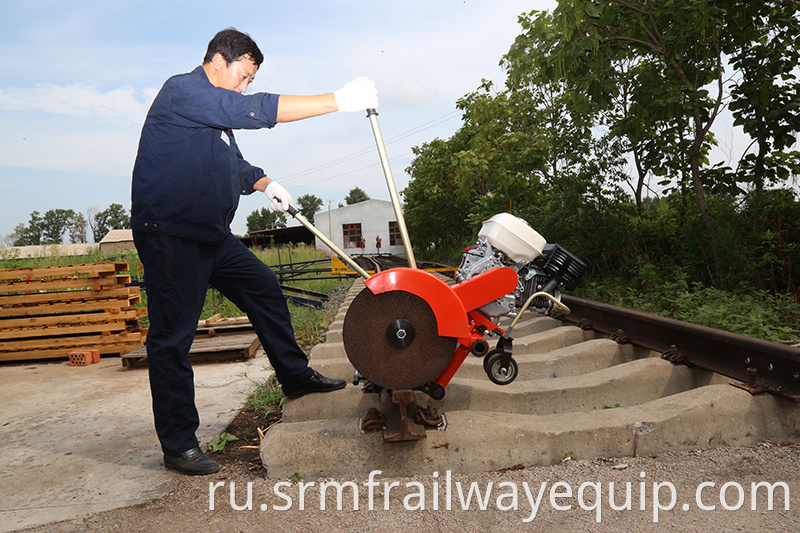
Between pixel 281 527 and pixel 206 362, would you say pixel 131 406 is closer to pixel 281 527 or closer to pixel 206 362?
pixel 206 362

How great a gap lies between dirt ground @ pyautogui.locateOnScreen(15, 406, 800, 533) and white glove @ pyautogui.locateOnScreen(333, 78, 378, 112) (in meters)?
1.78

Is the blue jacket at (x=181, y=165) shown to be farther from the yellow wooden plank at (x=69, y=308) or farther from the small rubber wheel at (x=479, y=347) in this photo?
the yellow wooden plank at (x=69, y=308)

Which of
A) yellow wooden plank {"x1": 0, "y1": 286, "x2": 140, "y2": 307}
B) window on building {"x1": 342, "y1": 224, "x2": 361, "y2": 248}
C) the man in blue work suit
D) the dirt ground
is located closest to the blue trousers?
the man in blue work suit

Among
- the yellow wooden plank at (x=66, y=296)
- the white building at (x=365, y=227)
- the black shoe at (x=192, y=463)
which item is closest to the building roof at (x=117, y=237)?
the white building at (x=365, y=227)

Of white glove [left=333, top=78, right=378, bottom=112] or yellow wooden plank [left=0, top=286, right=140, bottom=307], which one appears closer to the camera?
white glove [left=333, top=78, right=378, bottom=112]

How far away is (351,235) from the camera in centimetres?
4050

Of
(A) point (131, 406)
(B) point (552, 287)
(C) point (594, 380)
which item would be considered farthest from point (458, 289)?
(A) point (131, 406)

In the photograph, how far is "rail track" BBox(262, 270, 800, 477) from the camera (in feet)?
8.59

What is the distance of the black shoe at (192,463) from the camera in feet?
9.08

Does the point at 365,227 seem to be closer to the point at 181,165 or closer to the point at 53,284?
the point at 53,284

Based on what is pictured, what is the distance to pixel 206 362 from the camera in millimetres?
5949

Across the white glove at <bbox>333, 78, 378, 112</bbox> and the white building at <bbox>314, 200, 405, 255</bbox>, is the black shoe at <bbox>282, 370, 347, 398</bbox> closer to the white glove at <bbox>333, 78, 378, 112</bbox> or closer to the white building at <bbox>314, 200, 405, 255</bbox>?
the white glove at <bbox>333, 78, 378, 112</bbox>

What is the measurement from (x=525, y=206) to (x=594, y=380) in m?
8.62

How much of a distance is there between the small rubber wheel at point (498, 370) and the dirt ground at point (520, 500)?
17.2 inches
